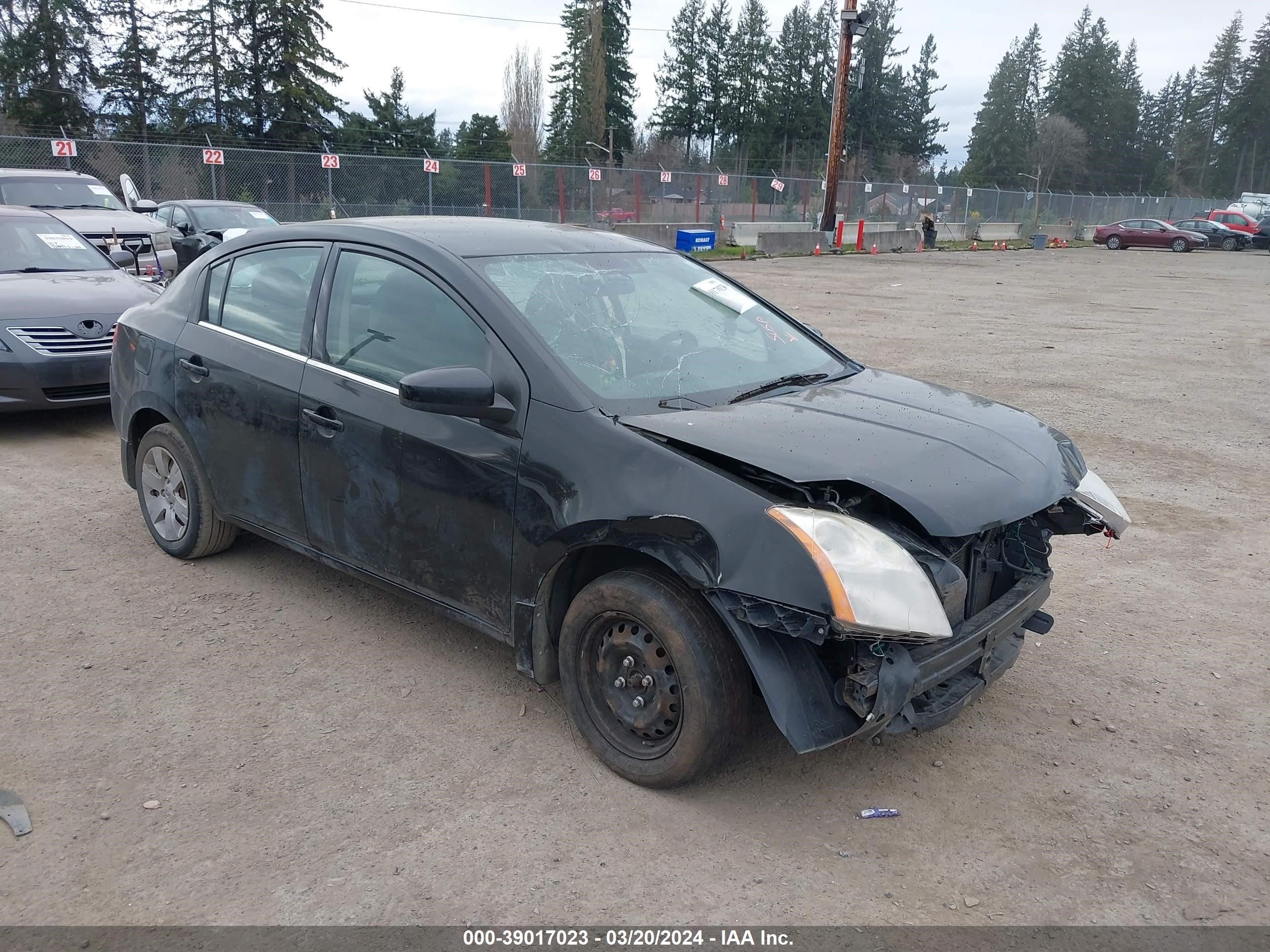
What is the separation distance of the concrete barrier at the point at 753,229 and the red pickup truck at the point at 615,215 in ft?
12.4

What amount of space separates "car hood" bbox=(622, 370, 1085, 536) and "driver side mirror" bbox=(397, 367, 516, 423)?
0.47m

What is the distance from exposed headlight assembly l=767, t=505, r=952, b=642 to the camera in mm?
2693

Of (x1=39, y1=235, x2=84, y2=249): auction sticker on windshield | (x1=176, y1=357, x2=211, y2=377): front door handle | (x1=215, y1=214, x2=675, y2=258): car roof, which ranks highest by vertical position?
(x1=215, y1=214, x2=675, y2=258): car roof

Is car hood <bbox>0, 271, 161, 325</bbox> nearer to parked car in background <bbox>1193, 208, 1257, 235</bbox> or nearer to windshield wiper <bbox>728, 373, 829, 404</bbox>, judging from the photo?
windshield wiper <bbox>728, 373, 829, 404</bbox>

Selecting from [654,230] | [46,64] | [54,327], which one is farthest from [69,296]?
[46,64]

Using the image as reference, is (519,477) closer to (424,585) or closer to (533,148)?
(424,585)

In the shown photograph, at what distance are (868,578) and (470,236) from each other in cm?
221

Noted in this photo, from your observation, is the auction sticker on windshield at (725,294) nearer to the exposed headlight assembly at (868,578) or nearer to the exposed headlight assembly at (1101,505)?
the exposed headlight assembly at (1101,505)

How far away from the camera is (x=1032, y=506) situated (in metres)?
3.15

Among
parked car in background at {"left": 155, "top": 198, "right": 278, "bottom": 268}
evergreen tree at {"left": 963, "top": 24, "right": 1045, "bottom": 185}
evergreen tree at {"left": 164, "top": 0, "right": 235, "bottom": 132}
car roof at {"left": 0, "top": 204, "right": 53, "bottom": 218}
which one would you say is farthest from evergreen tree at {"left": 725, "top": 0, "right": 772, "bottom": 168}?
car roof at {"left": 0, "top": 204, "right": 53, "bottom": 218}

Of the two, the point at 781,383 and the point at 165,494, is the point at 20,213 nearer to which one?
the point at 165,494

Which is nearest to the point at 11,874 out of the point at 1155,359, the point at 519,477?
the point at 519,477

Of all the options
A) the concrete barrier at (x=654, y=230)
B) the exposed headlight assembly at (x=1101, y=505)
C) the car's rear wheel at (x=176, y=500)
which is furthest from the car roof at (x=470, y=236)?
the concrete barrier at (x=654, y=230)

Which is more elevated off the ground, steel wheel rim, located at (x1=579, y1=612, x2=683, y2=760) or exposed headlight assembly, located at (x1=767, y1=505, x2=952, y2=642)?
exposed headlight assembly, located at (x1=767, y1=505, x2=952, y2=642)
